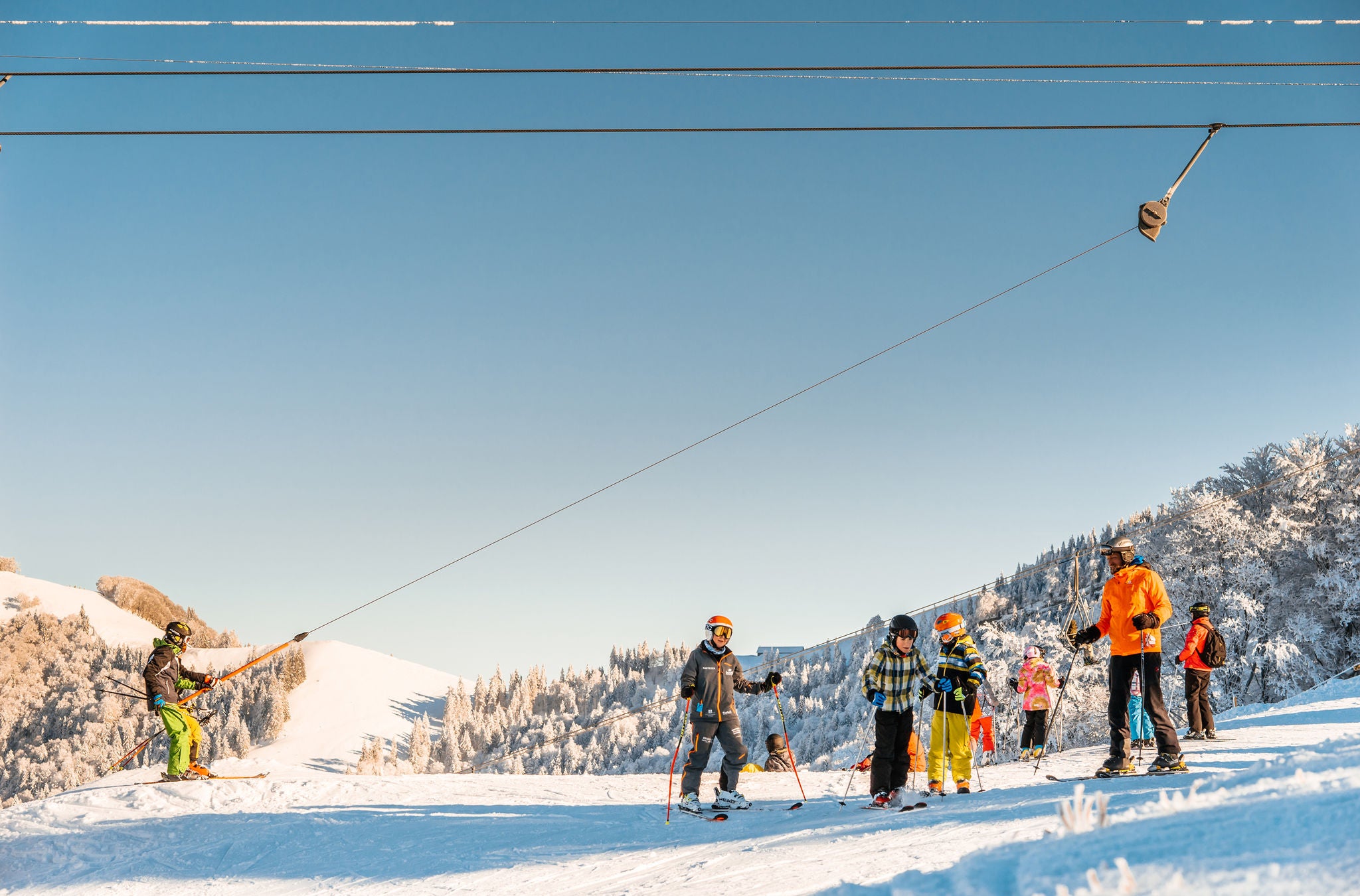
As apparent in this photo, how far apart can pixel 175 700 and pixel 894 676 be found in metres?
10.4

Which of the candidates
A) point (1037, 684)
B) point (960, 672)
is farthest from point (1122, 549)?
point (1037, 684)

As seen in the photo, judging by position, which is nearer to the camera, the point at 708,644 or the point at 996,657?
the point at 708,644

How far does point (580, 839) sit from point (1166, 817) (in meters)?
6.77

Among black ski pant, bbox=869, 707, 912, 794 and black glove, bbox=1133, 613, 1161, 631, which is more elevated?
black glove, bbox=1133, 613, 1161, 631

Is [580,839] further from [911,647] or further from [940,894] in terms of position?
[940,894]

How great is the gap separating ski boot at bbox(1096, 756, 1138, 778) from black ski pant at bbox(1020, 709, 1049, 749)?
20.1 feet

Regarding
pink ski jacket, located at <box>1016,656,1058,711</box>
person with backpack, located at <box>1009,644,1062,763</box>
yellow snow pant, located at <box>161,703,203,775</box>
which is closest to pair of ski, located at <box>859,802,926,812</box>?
person with backpack, located at <box>1009,644,1062,763</box>

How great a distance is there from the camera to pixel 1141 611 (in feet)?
26.3

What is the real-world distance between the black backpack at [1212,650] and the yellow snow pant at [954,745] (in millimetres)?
5659

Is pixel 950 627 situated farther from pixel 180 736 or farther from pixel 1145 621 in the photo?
pixel 180 736

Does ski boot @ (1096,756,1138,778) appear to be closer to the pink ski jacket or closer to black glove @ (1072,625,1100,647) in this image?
black glove @ (1072,625,1100,647)

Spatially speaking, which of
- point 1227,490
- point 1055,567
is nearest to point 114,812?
point 1227,490

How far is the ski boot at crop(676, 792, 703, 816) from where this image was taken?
9.41 meters

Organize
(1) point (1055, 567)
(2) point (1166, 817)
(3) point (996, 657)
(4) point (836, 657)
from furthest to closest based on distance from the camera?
(4) point (836, 657) → (1) point (1055, 567) → (3) point (996, 657) → (2) point (1166, 817)
